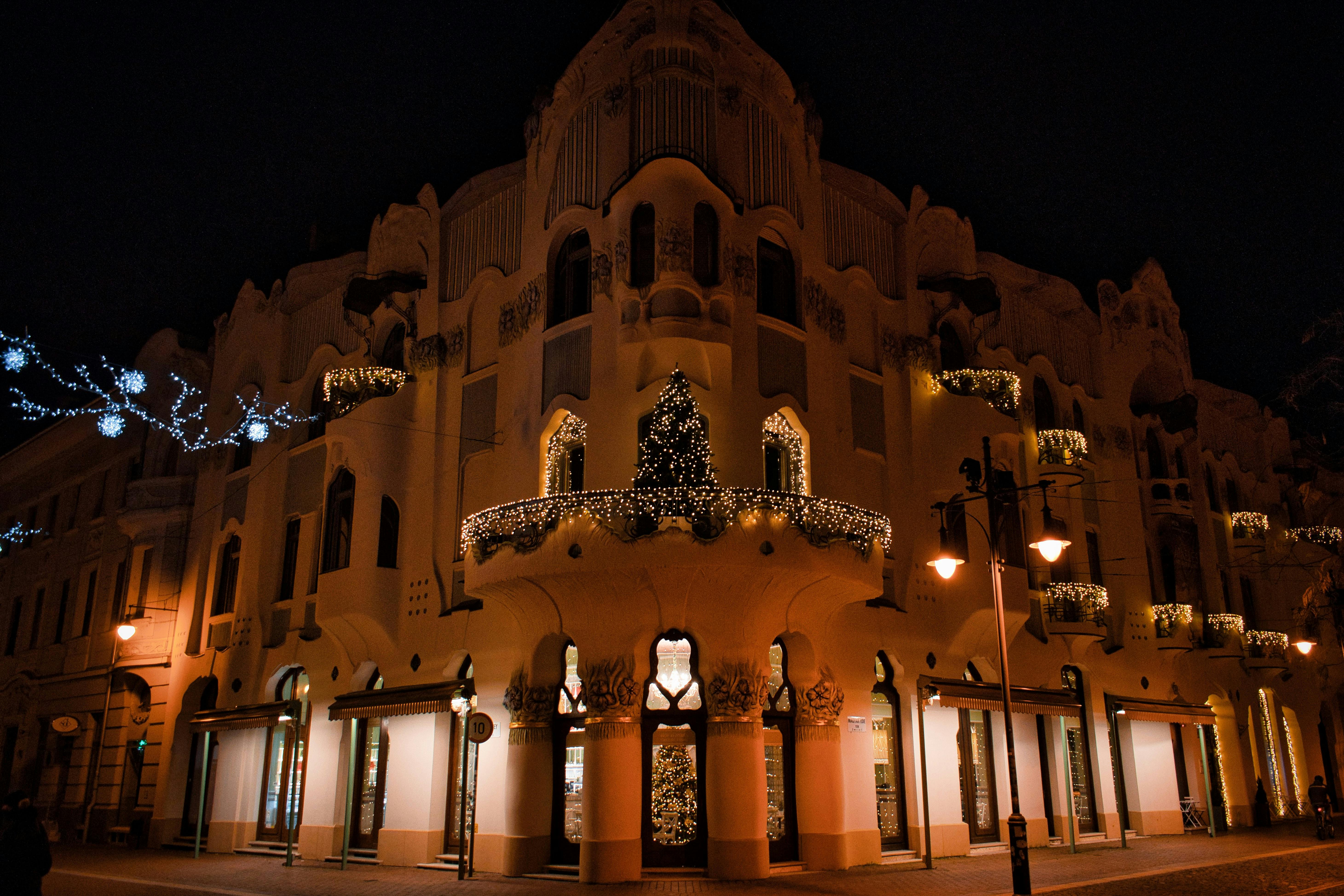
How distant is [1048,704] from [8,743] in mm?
32320

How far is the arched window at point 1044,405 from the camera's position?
29.2 m

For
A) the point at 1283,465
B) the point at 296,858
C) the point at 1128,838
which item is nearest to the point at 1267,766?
the point at 1128,838

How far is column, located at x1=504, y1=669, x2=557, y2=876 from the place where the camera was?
18953 mm

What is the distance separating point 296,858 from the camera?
23047 mm

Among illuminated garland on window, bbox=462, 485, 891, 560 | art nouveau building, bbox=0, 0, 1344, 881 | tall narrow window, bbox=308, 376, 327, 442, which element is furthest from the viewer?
tall narrow window, bbox=308, 376, 327, 442

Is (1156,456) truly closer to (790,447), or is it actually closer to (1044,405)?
(1044,405)

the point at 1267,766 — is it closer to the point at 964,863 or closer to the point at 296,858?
the point at 964,863

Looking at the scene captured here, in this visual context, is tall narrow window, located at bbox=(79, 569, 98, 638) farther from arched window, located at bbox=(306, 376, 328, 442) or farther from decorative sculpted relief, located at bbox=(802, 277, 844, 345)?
decorative sculpted relief, located at bbox=(802, 277, 844, 345)

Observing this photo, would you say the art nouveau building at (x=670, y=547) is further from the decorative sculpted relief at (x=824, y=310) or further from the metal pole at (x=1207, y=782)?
the metal pole at (x=1207, y=782)

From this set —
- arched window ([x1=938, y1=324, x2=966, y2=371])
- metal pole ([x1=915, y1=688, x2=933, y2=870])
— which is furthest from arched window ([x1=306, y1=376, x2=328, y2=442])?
metal pole ([x1=915, y1=688, x2=933, y2=870])

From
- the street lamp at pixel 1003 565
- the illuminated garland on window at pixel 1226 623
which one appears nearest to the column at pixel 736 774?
the street lamp at pixel 1003 565

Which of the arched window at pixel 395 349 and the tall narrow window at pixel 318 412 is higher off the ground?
the arched window at pixel 395 349

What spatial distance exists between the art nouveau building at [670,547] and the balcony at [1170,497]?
5.2 inches

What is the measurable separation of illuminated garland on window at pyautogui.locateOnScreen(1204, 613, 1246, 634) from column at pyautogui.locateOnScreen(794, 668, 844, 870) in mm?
16454
